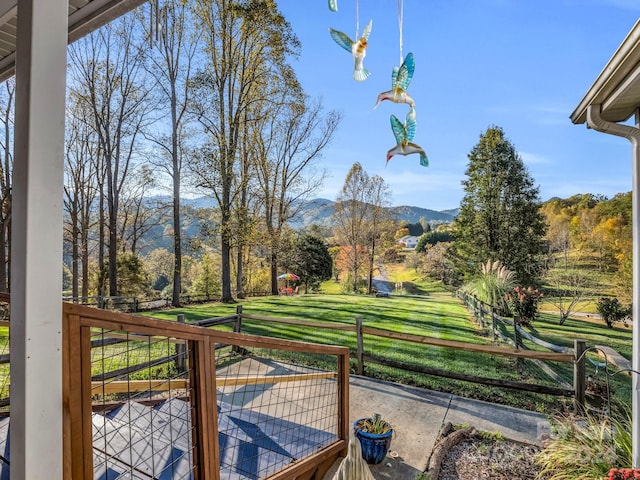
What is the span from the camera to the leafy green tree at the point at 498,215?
3955 millimetres

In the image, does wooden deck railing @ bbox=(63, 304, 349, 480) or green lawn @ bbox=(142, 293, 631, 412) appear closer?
wooden deck railing @ bbox=(63, 304, 349, 480)

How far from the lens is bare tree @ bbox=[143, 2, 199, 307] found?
15.1 ft

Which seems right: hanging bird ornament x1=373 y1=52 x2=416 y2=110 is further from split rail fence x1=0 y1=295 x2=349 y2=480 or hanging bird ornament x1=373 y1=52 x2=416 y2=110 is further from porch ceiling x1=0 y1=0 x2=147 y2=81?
split rail fence x1=0 y1=295 x2=349 y2=480

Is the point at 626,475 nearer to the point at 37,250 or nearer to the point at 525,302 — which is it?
the point at 37,250

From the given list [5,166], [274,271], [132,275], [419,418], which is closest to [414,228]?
[274,271]

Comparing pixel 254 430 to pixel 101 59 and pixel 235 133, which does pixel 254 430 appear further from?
pixel 101 59

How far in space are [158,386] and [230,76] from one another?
453cm

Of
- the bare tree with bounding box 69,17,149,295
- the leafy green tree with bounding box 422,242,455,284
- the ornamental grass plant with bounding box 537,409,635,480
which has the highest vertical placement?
the bare tree with bounding box 69,17,149,295

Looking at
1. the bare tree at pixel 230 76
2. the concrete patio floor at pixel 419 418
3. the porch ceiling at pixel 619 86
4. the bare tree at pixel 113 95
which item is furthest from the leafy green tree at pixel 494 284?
the bare tree at pixel 113 95

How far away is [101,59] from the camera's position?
14.6 ft

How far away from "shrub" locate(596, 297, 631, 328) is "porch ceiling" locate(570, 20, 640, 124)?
6.70ft

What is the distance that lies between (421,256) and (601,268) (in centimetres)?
184

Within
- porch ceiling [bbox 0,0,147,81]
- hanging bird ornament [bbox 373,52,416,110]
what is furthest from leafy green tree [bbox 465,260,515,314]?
porch ceiling [bbox 0,0,147,81]

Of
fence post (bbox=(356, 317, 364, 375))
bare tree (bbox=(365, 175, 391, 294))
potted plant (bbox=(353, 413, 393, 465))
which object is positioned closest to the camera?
potted plant (bbox=(353, 413, 393, 465))
